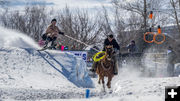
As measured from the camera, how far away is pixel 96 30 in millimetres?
38219

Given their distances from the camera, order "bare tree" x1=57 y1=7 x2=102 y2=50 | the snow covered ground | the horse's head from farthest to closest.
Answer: "bare tree" x1=57 y1=7 x2=102 y2=50 < the horse's head < the snow covered ground

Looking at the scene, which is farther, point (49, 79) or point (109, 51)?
point (49, 79)

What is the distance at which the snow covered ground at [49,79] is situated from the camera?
10.7m

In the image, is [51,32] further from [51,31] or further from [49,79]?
[49,79]

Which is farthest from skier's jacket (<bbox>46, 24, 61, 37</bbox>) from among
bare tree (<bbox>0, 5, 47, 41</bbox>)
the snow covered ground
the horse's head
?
bare tree (<bbox>0, 5, 47, 41</bbox>)

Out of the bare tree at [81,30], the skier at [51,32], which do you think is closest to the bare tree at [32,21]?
the bare tree at [81,30]

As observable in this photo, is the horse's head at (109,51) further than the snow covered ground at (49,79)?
Yes

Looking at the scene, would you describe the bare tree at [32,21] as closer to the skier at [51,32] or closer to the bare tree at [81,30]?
the bare tree at [81,30]

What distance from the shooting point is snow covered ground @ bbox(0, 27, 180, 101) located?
1073 cm

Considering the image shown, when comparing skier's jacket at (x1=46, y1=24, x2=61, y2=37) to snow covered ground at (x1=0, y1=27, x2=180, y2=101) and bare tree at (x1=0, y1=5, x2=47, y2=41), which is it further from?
bare tree at (x1=0, y1=5, x2=47, y2=41)

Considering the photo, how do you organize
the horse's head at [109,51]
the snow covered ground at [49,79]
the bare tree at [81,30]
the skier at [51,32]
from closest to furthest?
the snow covered ground at [49,79] → the horse's head at [109,51] → the skier at [51,32] → the bare tree at [81,30]

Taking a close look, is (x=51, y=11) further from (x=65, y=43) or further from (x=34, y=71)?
(x=34, y=71)

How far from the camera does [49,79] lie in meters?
14.4

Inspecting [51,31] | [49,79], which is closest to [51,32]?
[51,31]
